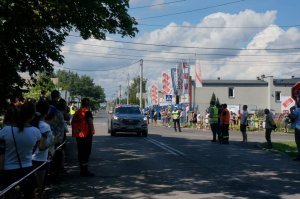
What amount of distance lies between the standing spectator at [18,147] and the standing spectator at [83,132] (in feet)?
17.3

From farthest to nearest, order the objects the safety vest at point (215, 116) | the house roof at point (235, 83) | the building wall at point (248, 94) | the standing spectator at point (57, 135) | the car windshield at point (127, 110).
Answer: the house roof at point (235, 83)
the building wall at point (248, 94)
the car windshield at point (127, 110)
the safety vest at point (215, 116)
the standing spectator at point (57, 135)

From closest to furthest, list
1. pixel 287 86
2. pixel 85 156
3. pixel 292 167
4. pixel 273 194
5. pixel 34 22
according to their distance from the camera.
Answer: pixel 273 194 → pixel 34 22 → pixel 85 156 → pixel 292 167 → pixel 287 86

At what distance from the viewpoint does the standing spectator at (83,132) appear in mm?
11461

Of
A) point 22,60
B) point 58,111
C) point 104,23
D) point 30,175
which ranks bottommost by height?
point 30,175

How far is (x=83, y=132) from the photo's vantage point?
1145cm

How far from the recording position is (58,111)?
34.7ft

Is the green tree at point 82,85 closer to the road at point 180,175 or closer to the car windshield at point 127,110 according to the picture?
the car windshield at point 127,110

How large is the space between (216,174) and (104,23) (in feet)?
16.0

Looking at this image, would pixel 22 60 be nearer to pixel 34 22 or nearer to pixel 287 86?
pixel 34 22

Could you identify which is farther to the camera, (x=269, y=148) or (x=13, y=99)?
(x=269, y=148)

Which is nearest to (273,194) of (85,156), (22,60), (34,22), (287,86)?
(85,156)

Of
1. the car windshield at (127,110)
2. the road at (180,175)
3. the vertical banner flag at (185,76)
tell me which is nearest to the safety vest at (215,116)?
the road at (180,175)

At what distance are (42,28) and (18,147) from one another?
676 cm

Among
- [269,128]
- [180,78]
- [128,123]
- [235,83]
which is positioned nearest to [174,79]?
[180,78]
